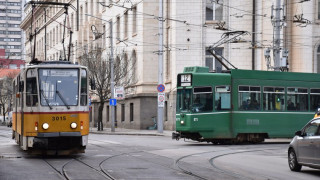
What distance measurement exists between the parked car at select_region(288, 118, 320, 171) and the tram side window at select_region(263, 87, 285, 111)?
13.2 m

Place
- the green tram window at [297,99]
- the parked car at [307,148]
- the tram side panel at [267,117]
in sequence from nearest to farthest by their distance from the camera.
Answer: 1. the parked car at [307,148]
2. the tram side panel at [267,117]
3. the green tram window at [297,99]

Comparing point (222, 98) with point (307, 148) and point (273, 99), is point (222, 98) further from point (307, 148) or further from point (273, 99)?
point (307, 148)

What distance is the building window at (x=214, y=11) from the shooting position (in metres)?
49.2

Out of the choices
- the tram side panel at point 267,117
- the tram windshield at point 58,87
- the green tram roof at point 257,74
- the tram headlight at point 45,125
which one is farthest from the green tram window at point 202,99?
the tram headlight at point 45,125

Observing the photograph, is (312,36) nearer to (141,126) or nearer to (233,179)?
(141,126)

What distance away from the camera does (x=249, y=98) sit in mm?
30828

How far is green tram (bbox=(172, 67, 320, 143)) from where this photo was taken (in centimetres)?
2983

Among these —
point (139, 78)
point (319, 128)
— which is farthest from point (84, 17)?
point (319, 128)

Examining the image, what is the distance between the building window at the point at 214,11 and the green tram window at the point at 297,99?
18000 mm

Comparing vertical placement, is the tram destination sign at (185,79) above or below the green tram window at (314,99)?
above

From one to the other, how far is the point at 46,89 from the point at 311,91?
15322mm

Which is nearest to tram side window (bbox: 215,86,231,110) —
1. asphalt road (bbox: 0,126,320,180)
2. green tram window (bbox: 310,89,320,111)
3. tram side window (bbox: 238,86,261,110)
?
tram side window (bbox: 238,86,261,110)

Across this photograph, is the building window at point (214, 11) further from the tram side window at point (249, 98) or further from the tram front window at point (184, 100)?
the tram front window at point (184, 100)

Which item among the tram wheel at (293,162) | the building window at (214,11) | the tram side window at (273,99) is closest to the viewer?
the tram wheel at (293,162)
